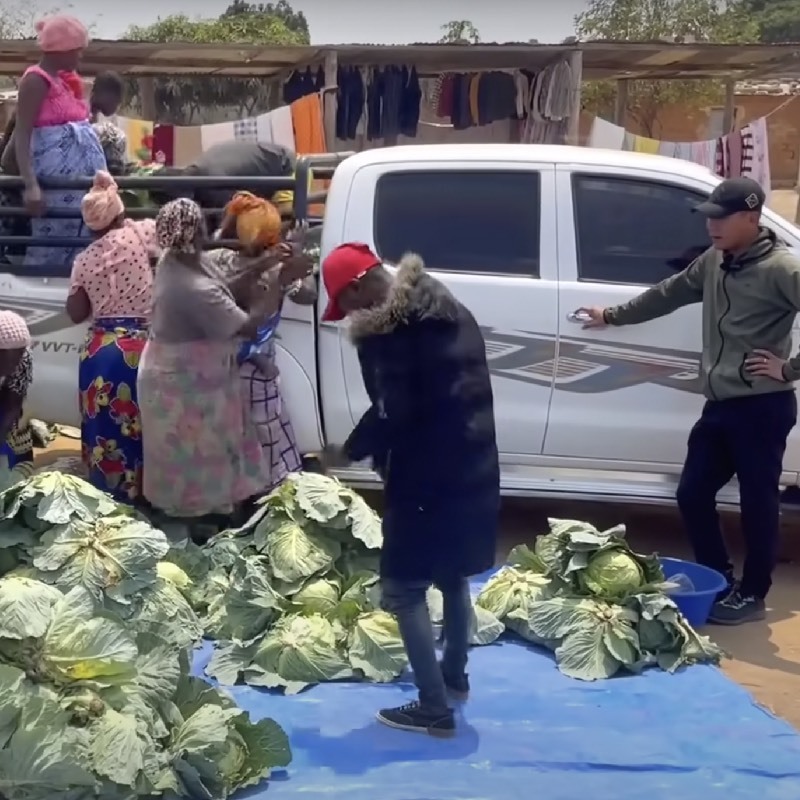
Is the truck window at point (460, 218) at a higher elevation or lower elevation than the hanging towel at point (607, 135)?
lower

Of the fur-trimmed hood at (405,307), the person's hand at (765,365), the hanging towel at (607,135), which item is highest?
the hanging towel at (607,135)

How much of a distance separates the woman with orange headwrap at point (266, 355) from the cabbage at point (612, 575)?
1.71 metres

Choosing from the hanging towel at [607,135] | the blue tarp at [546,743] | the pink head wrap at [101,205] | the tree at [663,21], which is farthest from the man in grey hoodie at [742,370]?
the tree at [663,21]

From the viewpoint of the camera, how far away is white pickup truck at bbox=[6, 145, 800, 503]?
238 inches

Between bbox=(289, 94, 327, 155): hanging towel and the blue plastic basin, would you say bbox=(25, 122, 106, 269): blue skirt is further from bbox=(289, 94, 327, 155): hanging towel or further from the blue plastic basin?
bbox=(289, 94, 327, 155): hanging towel

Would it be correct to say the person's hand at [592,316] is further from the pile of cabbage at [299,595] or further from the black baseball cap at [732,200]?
the pile of cabbage at [299,595]

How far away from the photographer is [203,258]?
18.3ft

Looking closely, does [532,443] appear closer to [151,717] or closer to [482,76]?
[151,717]

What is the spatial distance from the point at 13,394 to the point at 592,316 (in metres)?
2.78

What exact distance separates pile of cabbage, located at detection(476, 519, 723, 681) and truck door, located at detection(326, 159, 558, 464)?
938 millimetres

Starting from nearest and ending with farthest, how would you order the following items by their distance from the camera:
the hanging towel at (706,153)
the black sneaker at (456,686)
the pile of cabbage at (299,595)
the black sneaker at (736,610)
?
the black sneaker at (456,686) → the pile of cabbage at (299,595) → the black sneaker at (736,610) → the hanging towel at (706,153)

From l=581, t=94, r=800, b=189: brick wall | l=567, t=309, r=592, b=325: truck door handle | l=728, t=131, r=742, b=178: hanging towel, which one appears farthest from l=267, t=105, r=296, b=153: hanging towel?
l=581, t=94, r=800, b=189: brick wall

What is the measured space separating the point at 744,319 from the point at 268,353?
7.53 ft

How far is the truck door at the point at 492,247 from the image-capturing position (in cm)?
606
